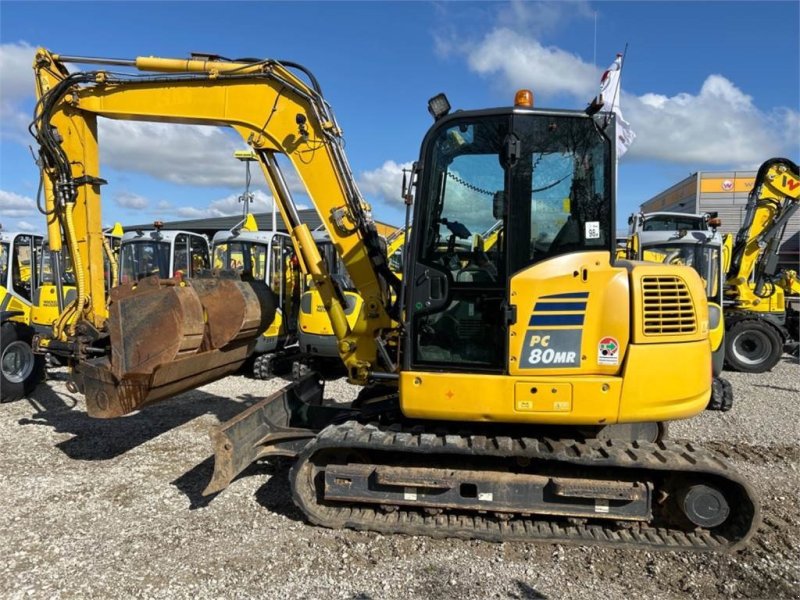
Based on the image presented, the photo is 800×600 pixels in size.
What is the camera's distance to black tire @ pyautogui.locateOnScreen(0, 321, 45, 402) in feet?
24.9

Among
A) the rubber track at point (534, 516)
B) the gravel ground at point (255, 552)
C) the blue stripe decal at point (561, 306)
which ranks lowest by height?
the gravel ground at point (255, 552)

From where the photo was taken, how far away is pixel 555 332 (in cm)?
378

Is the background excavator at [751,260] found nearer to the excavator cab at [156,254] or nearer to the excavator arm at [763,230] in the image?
the excavator arm at [763,230]

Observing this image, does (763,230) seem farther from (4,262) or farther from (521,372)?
(4,262)

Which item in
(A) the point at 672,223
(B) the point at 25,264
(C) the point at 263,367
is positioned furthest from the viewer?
(A) the point at 672,223

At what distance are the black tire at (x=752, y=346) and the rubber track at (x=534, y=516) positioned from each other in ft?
26.7

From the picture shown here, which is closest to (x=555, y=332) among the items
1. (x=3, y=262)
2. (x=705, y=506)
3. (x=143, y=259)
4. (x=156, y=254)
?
(x=705, y=506)

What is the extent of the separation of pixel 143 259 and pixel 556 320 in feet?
29.4

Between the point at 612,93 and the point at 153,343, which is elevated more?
the point at 612,93

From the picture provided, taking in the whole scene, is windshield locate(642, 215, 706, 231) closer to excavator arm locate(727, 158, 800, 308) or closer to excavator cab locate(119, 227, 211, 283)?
excavator arm locate(727, 158, 800, 308)

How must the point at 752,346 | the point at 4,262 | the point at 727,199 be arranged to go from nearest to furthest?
the point at 4,262
the point at 752,346
the point at 727,199

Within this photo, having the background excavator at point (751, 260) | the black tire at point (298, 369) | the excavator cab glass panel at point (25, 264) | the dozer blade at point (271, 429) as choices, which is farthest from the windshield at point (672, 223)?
the excavator cab glass panel at point (25, 264)

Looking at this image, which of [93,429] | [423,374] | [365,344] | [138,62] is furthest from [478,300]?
[93,429]

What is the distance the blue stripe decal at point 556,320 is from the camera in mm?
3754
